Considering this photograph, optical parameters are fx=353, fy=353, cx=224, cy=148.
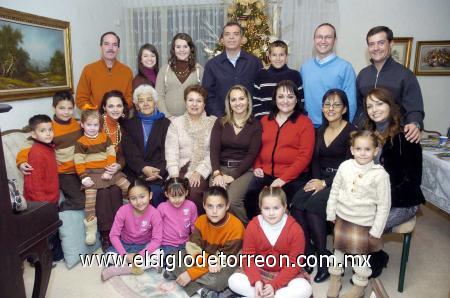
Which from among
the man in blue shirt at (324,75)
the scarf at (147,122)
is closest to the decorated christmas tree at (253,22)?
the man in blue shirt at (324,75)

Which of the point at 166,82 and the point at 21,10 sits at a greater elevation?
the point at 21,10

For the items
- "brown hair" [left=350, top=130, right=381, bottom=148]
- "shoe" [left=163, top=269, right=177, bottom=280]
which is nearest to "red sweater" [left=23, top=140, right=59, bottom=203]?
"shoe" [left=163, top=269, right=177, bottom=280]

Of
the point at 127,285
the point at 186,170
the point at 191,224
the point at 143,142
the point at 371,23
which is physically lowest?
the point at 127,285

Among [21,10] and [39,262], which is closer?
[39,262]

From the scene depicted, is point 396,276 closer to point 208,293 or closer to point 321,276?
point 321,276

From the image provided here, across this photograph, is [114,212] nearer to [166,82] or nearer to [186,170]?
[186,170]

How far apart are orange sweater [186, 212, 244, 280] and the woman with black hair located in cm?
49

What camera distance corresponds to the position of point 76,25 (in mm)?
4102

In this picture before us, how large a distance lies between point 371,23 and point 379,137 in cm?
311

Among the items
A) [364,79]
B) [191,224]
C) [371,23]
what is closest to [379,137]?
[364,79]

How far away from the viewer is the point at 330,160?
2691 millimetres

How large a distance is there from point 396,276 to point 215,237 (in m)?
1.38

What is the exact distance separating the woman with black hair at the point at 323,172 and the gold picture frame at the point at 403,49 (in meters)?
2.60

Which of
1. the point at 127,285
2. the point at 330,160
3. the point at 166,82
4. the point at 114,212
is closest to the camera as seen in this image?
the point at 127,285
